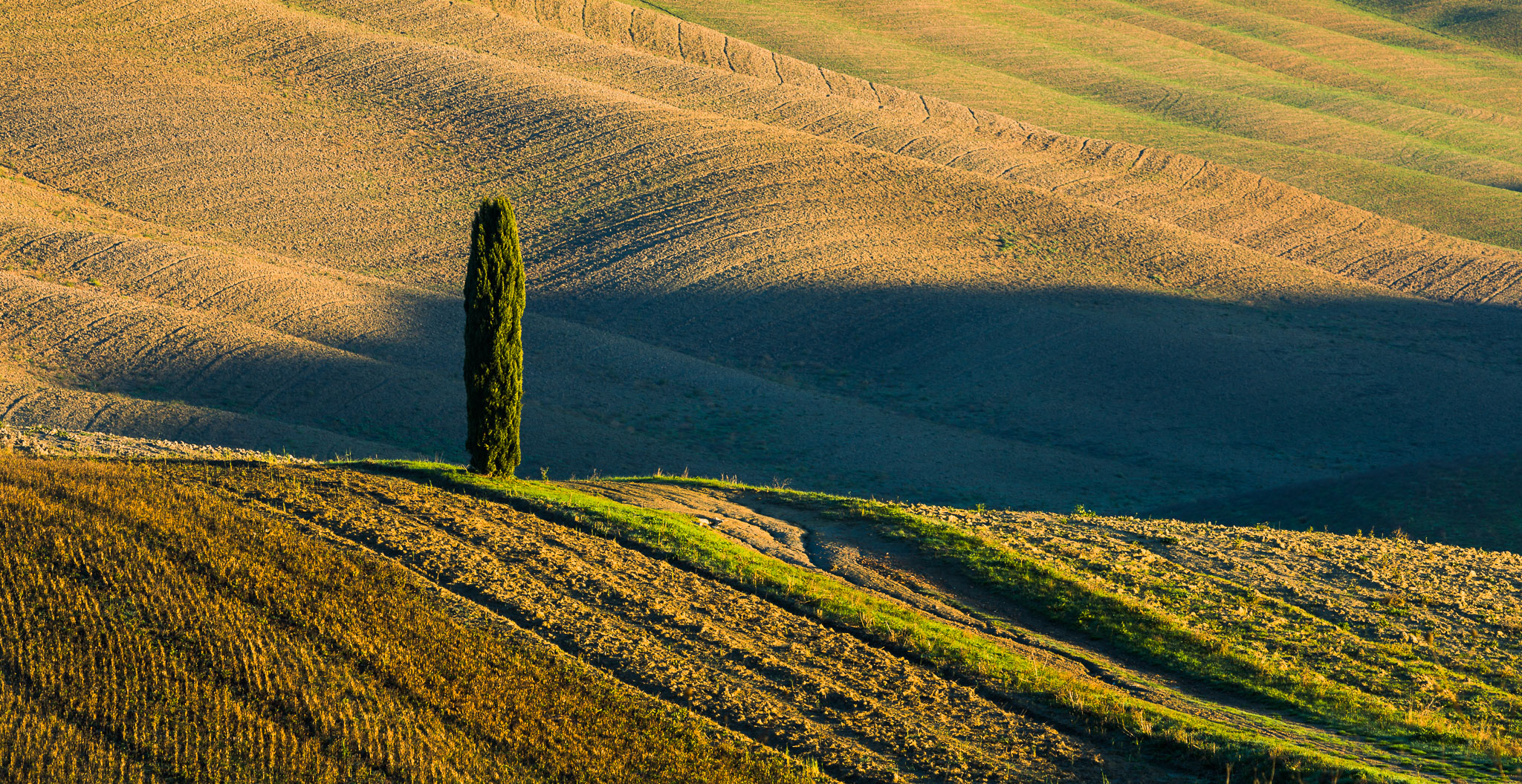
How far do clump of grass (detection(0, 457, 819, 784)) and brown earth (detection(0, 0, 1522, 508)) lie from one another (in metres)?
15.1

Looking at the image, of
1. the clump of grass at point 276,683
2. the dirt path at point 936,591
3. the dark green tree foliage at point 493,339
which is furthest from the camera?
the dark green tree foliage at point 493,339

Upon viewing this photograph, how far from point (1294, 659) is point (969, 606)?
4847 mm

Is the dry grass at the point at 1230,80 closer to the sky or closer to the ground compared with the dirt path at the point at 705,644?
closer to the sky

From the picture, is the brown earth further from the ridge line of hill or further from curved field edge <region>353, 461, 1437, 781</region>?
curved field edge <region>353, 461, 1437, 781</region>

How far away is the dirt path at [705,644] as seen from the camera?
40.8ft

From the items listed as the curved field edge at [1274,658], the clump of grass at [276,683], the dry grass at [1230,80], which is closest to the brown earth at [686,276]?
the curved field edge at [1274,658]

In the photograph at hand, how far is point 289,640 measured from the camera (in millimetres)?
13867

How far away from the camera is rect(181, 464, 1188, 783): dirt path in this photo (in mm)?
12422

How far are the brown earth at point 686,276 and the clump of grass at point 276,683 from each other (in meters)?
15.1

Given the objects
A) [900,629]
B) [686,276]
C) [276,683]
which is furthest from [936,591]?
[686,276]

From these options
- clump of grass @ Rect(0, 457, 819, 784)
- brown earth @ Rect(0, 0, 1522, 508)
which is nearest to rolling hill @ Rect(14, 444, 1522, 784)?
clump of grass @ Rect(0, 457, 819, 784)

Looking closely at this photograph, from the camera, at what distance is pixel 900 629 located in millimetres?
15953

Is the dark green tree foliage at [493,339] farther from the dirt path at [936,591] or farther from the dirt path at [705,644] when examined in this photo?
the dirt path at [705,644]

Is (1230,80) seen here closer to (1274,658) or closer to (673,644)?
(1274,658)
